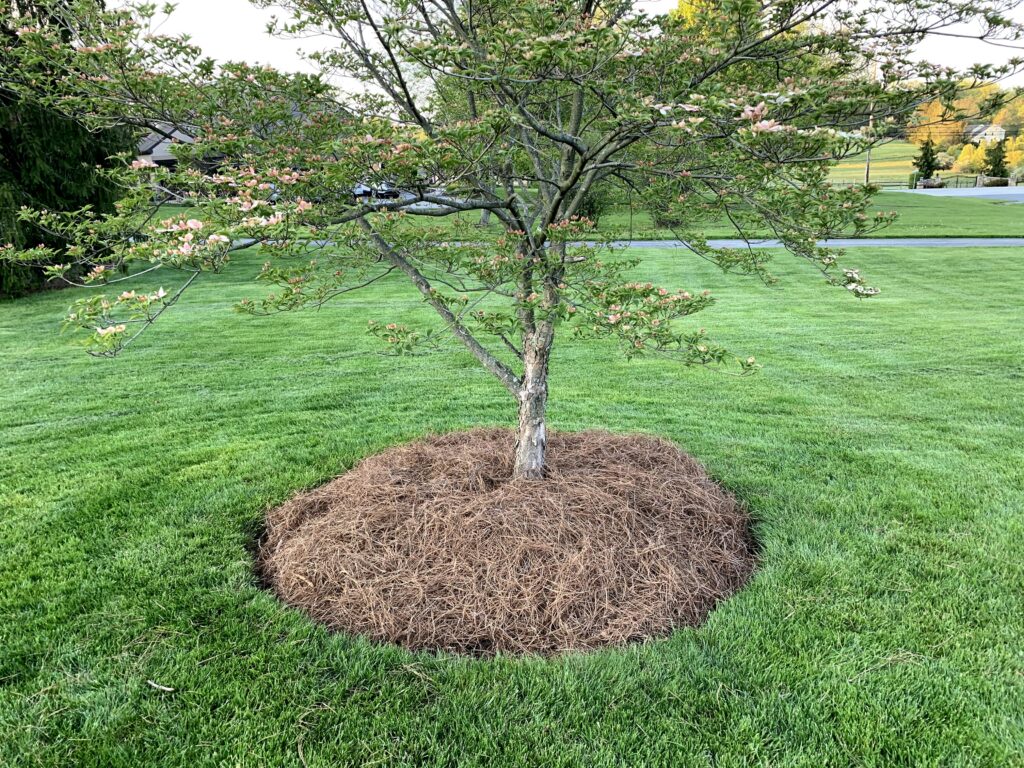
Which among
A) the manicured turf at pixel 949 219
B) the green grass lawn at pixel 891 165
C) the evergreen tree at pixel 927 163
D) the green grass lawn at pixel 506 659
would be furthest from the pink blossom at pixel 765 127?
the green grass lawn at pixel 891 165

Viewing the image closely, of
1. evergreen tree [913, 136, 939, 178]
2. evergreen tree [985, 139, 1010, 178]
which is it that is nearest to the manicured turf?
evergreen tree [913, 136, 939, 178]

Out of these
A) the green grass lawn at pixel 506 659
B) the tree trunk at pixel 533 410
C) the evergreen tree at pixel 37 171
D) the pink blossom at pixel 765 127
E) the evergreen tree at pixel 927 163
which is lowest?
the green grass lawn at pixel 506 659

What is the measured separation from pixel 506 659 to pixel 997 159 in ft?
216

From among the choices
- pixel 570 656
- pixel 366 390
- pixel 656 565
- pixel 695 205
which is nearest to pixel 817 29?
pixel 695 205

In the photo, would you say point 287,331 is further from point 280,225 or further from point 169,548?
point 280,225

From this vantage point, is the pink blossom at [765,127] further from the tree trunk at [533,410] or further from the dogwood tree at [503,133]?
the tree trunk at [533,410]

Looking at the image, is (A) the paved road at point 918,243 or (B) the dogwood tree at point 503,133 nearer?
(B) the dogwood tree at point 503,133

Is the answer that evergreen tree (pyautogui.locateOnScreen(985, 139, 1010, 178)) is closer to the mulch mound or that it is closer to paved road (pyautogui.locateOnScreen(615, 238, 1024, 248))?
paved road (pyautogui.locateOnScreen(615, 238, 1024, 248))

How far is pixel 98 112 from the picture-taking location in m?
2.87

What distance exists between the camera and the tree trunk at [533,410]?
11.2ft

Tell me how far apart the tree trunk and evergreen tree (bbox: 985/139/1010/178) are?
63.5 meters

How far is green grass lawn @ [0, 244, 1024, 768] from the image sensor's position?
7.18 feet

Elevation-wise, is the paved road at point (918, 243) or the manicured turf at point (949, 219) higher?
the manicured turf at point (949, 219)

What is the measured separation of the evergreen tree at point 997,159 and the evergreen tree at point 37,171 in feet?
→ 205
